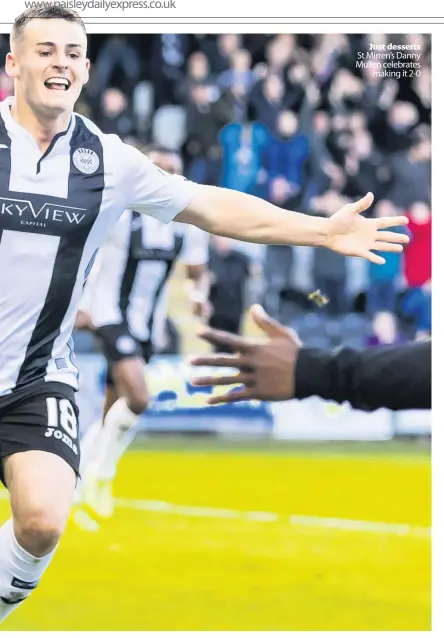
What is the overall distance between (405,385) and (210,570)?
2.71 m

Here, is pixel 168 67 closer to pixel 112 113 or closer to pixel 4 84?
pixel 112 113

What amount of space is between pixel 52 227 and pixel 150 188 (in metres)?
0.43

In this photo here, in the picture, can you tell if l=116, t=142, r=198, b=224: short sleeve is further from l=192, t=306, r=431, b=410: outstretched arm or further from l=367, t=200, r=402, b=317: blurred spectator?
l=367, t=200, r=402, b=317: blurred spectator

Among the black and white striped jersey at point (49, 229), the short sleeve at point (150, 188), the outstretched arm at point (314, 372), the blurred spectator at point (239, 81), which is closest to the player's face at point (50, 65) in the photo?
the black and white striped jersey at point (49, 229)

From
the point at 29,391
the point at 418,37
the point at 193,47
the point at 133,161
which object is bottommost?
the point at 29,391

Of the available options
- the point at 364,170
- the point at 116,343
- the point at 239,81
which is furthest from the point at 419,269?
the point at 116,343

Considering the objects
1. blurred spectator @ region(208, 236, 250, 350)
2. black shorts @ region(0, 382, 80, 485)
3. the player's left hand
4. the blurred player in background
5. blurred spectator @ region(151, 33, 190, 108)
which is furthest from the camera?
blurred spectator @ region(151, 33, 190, 108)

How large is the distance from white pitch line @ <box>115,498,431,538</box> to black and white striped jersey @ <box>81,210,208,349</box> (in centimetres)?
107

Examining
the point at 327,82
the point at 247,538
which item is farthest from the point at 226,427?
the point at 247,538

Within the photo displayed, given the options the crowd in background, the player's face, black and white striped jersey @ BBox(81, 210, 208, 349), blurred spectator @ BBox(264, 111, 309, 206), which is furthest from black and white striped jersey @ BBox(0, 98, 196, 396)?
blurred spectator @ BBox(264, 111, 309, 206)

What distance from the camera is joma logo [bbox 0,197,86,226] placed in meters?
4.20

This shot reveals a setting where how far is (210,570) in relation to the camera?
5992 mm

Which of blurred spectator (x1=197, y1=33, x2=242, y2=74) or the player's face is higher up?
blurred spectator (x1=197, y1=33, x2=242, y2=74)
